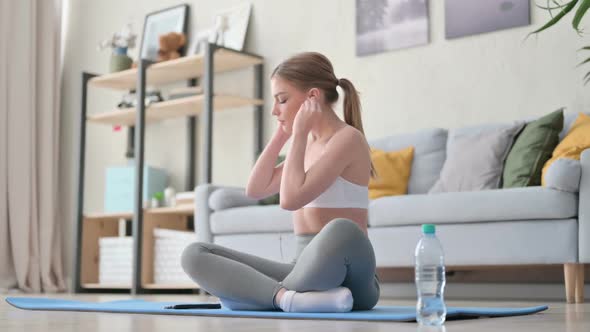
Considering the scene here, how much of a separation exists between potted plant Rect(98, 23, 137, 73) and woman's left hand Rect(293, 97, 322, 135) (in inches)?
141

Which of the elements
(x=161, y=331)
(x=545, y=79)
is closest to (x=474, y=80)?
(x=545, y=79)

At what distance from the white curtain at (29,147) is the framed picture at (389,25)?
2.37 metres

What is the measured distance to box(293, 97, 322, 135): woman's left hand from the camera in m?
2.09

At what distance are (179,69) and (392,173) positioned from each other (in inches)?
71.7

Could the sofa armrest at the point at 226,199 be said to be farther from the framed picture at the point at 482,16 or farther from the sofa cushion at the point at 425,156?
the framed picture at the point at 482,16

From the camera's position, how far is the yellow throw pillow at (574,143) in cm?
331

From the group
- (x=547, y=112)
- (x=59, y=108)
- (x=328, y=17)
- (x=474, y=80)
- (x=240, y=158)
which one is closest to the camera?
(x=547, y=112)

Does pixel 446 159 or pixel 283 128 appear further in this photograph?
pixel 446 159

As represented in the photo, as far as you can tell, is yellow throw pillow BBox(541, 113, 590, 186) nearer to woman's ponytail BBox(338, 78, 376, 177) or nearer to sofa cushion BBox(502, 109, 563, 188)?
sofa cushion BBox(502, 109, 563, 188)

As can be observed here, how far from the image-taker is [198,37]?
538 centimetres

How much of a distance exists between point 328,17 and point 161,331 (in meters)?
3.46

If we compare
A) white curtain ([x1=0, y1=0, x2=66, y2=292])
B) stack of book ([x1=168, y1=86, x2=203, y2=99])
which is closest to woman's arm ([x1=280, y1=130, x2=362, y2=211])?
stack of book ([x1=168, y1=86, x2=203, y2=99])

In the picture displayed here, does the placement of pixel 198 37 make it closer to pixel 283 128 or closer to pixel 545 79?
pixel 545 79

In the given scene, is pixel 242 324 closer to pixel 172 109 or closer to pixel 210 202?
pixel 210 202
